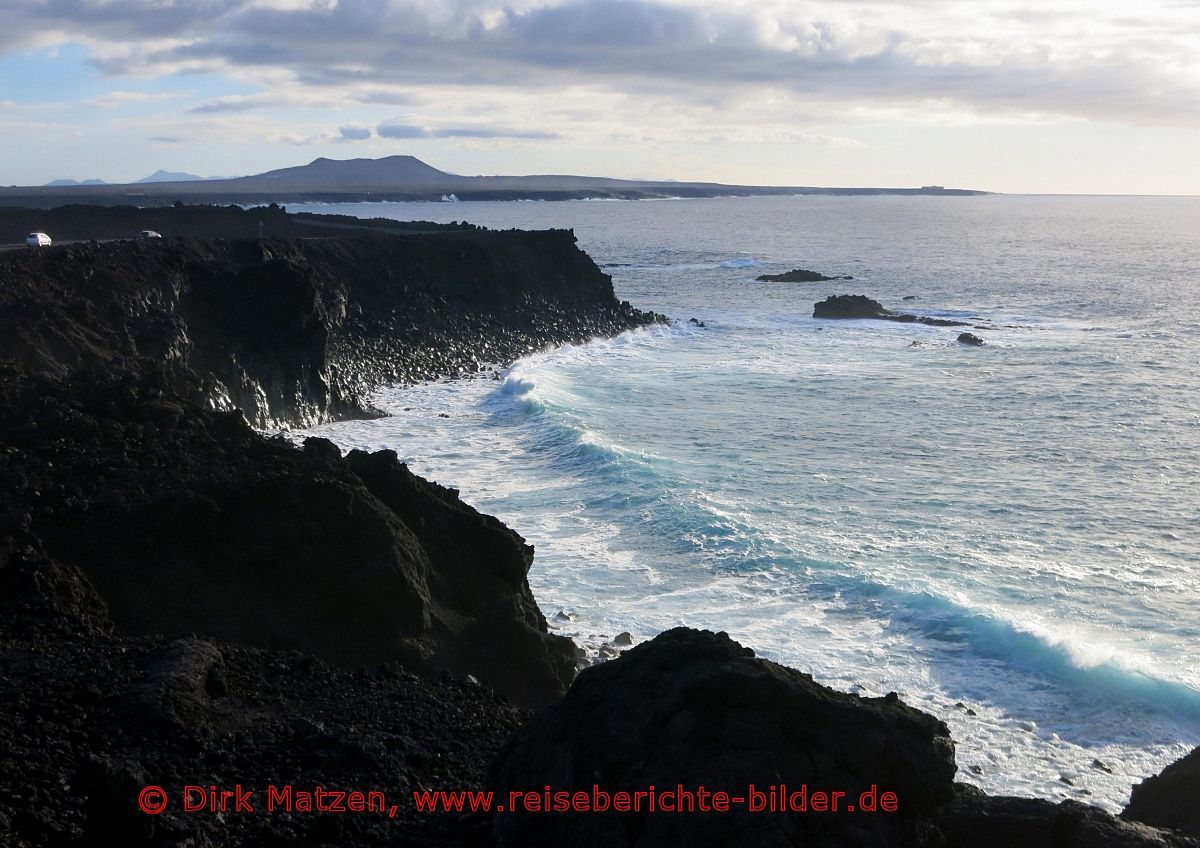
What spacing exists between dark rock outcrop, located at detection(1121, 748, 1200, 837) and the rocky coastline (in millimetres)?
26

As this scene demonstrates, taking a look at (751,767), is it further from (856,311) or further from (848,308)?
(848,308)

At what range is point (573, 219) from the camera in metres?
188

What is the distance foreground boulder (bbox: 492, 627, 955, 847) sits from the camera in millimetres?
7027

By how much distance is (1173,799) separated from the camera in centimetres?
956

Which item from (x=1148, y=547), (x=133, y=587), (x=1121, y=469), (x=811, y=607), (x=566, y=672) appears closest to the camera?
(x=133, y=587)

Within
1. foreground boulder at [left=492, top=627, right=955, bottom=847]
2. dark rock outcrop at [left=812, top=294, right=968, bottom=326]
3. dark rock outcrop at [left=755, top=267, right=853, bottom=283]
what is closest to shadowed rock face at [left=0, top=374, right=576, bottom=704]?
foreground boulder at [left=492, top=627, right=955, bottom=847]

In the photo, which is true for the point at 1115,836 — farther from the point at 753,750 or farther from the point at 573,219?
the point at 573,219

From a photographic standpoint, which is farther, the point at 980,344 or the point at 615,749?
the point at 980,344

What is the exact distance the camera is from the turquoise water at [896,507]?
15547mm

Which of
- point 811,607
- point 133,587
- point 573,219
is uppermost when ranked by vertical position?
point 573,219

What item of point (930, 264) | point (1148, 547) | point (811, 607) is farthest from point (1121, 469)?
point (930, 264)

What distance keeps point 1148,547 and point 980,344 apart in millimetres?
31401

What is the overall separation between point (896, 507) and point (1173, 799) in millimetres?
14054

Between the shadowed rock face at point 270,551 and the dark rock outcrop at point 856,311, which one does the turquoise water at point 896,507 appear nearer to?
the shadowed rock face at point 270,551
